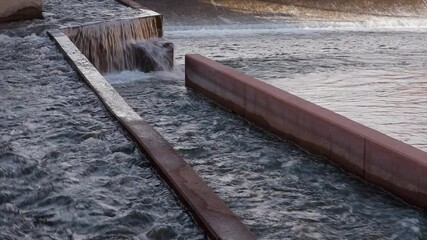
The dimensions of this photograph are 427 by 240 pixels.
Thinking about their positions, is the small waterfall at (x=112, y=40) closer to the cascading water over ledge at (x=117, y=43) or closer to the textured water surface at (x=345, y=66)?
the cascading water over ledge at (x=117, y=43)

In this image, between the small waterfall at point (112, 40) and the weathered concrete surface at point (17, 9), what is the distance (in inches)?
59.1

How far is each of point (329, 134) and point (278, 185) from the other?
2.52 ft

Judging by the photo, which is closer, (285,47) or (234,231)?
(234,231)

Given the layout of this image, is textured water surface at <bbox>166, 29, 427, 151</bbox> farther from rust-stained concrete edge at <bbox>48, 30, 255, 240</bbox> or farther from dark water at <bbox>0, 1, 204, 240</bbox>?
dark water at <bbox>0, 1, 204, 240</bbox>

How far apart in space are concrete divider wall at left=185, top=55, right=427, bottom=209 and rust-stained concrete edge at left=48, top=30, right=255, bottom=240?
1.52 metres

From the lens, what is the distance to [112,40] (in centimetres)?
1092

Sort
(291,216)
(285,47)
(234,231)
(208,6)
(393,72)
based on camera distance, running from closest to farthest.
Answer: (234,231)
(291,216)
(393,72)
(285,47)
(208,6)

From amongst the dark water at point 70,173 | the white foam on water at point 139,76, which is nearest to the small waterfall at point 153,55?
the white foam on water at point 139,76

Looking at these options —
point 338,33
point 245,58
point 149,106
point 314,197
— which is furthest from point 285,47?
point 314,197

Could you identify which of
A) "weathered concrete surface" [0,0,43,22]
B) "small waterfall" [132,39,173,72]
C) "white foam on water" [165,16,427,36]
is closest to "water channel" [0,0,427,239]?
"small waterfall" [132,39,173,72]

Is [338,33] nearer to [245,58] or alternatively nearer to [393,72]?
[245,58]

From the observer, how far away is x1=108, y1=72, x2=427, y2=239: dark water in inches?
195

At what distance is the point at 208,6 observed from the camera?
19.3m

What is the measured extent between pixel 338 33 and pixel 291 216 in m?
12.9
